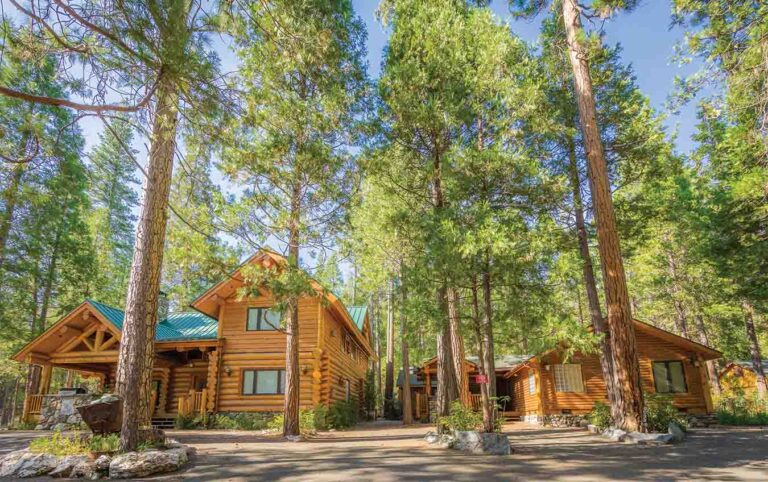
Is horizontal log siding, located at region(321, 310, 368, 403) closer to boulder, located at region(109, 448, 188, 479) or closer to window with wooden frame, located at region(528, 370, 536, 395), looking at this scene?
window with wooden frame, located at region(528, 370, 536, 395)

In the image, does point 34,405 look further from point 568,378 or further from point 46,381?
point 568,378

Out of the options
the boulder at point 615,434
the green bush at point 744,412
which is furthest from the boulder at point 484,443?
the green bush at point 744,412

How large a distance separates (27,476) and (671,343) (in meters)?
21.0

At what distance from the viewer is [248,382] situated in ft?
52.2

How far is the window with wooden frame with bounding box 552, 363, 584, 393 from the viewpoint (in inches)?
715

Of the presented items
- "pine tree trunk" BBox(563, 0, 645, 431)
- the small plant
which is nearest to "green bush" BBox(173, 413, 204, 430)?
the small plant

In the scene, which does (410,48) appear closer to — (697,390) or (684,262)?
(697,390)

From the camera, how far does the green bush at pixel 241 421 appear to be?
14438mm

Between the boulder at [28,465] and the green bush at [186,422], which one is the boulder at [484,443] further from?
the green bush at [186,422]

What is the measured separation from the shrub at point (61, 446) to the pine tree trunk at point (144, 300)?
624 mm

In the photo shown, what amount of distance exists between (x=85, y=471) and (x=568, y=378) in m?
17.7

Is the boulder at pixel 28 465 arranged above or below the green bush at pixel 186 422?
above

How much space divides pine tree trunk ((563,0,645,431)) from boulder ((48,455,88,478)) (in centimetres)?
1045

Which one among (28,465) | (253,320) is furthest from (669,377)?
(28,465)
